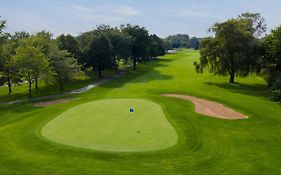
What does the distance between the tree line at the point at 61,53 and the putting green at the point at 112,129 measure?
25782 millimetres

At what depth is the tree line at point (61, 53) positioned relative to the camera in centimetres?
5575

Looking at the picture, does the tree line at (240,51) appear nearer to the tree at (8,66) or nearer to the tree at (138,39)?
the tree at (8,66)

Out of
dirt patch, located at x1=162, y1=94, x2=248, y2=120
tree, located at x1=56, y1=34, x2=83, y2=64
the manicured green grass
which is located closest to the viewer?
the manicured green grass

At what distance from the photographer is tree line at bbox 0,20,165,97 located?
5575cm

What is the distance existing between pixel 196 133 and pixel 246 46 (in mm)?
38947

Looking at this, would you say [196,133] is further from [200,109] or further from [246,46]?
[246,46]

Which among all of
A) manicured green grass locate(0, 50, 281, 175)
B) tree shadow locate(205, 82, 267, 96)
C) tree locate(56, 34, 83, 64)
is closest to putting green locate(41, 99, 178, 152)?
manicured green grass locate(0, 50, 281, 175)

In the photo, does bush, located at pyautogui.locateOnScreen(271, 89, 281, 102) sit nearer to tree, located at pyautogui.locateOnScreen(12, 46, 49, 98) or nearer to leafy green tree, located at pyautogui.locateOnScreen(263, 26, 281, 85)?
leafy green tree, located at pyautogui.locateOnScreen(263, 26, 281, 85)

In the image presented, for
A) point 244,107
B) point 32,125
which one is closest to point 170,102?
point 244,107

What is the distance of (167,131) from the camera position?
26.0 metres

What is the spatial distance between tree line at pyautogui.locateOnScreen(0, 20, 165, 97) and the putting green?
2578 centimetres

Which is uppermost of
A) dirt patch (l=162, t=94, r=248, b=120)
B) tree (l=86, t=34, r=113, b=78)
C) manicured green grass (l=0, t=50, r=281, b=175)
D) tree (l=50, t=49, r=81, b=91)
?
tree (l=86, t=34, r=113, b=78)

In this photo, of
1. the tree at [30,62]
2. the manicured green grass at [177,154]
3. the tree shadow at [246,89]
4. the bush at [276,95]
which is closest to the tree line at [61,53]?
the tree at [30,62]

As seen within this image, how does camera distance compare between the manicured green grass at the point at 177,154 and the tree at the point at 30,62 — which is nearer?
the manicured green grass at the point at 177,154
